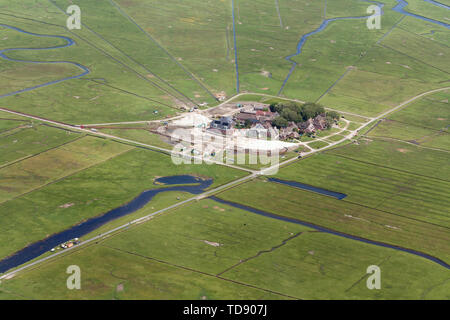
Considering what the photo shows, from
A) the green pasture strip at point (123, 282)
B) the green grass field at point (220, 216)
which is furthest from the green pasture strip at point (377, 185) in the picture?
the green pasture strip at point (123, 282)

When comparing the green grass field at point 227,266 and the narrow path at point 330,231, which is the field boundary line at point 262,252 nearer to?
the green grass field at point 227,266

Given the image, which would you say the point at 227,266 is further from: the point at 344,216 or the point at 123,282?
the point at 344,216

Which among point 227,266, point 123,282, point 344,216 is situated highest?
point 344,216

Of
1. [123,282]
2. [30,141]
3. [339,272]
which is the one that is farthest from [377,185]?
[30,141]

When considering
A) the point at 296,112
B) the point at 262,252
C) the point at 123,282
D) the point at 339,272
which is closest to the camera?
the point at 123,282

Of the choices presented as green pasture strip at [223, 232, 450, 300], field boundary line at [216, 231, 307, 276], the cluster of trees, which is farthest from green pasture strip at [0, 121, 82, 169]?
green pasture strip at [223, 232, 450, 300]

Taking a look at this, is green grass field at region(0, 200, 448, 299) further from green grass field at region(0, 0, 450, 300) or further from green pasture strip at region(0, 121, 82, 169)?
green pasture strip at region(0, 121, 82, 169)

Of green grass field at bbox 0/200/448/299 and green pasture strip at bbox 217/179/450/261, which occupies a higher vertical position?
green pasture strip at bbox 217/179/450/261

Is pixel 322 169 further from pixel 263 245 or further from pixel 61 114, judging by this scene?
pixel 61 114
